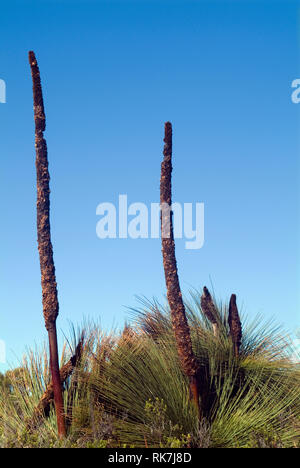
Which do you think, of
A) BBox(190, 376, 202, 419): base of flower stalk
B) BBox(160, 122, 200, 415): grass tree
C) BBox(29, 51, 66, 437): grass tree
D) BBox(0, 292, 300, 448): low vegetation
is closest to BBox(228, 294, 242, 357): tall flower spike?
BBox(0, 292, 300, 448): low vegetation

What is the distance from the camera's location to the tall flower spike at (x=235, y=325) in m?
8.94

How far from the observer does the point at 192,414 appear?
24.8 ft

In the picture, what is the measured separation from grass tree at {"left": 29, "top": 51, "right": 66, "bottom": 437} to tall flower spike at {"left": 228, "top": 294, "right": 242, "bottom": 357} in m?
2.69

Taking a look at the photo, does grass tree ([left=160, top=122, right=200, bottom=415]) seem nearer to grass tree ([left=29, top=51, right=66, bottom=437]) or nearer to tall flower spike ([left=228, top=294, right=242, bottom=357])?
tall flower spike ([left=228, top=294, right=242, bottom=357])

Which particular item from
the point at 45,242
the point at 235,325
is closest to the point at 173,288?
the point at 235,325

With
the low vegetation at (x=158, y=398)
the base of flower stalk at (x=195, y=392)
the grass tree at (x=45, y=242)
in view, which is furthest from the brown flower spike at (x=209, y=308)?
the grass tree at (x=45, y=242)

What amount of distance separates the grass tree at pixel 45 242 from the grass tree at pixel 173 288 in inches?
59.0

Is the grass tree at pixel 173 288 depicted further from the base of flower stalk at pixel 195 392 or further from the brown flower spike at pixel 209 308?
the brown flower spike at pixel 209 308

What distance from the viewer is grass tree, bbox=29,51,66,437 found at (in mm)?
7742

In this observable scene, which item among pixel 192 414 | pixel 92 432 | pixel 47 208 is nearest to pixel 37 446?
pixel 92 432

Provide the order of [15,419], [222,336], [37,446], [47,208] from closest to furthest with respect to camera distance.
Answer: [37,446]
[47,208]
[15,419]
[222,336]
